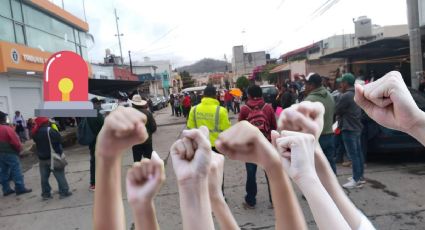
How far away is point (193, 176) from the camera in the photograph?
104cm

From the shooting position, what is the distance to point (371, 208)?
4.43 metres

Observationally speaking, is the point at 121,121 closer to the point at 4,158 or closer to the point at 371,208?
the point at 371,208

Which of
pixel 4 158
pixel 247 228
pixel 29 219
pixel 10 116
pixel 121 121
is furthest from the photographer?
pixel 10 116

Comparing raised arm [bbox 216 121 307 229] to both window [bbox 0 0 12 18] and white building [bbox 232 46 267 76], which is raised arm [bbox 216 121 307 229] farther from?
white building [bbox 232 46 267 76]

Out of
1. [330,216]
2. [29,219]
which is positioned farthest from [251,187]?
[330,216]

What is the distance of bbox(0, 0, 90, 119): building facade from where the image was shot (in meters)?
14.3

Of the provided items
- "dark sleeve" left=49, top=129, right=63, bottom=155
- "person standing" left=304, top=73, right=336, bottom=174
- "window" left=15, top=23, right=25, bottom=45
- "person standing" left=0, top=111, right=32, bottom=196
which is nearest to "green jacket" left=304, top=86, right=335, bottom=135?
"person standing" left=304, top=73, right=336, bottom=174

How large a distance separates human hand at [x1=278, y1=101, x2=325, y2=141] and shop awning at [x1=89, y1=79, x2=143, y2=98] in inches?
454

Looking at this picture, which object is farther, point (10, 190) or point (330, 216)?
point (10, 190)

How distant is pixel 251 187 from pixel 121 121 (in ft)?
13.1

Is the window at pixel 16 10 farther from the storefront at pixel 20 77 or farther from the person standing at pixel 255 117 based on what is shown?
the person standing at pixel 255 117

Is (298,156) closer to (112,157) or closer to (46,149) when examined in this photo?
(112,157)

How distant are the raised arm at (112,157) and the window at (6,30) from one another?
1618 cm

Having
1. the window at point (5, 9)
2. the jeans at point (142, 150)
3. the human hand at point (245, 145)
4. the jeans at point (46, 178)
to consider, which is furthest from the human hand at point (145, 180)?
the window at point (5, 9)
